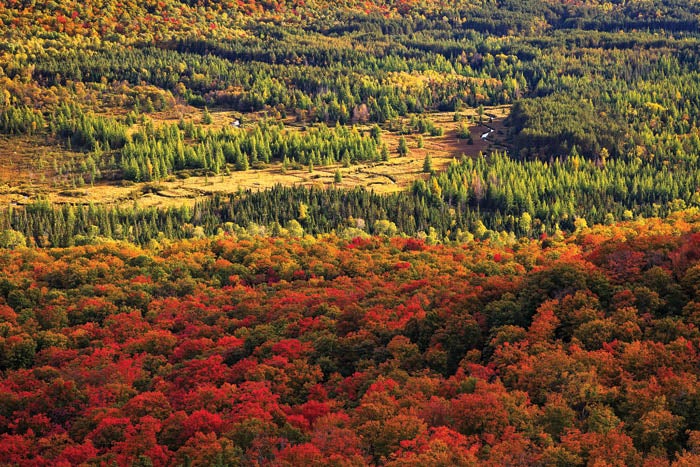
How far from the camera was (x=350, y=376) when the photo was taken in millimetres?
139875

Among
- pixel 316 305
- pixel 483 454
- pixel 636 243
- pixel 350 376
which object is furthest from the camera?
pixel 316 305

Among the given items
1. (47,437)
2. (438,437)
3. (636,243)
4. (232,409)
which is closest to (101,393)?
→ (47,437)

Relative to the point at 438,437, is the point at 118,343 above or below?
below

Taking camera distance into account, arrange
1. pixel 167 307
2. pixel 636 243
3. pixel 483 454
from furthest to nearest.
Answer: pixel 167 307, pixel 636 243, pixel 483 454

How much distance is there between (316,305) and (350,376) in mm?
33226

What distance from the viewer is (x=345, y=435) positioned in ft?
356

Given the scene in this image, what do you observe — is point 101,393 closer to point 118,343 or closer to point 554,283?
point 118,343

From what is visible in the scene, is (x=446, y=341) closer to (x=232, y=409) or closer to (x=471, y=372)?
(x=471, y=372)

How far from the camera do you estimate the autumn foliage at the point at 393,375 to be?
106 m

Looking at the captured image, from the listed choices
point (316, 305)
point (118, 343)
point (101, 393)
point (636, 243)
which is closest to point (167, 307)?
point (118, 343)

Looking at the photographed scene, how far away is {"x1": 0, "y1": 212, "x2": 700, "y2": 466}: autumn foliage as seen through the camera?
10638 centimetres

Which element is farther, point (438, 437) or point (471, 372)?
point (471, 372)

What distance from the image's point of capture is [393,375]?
430 ft

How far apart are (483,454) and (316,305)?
71999mm
